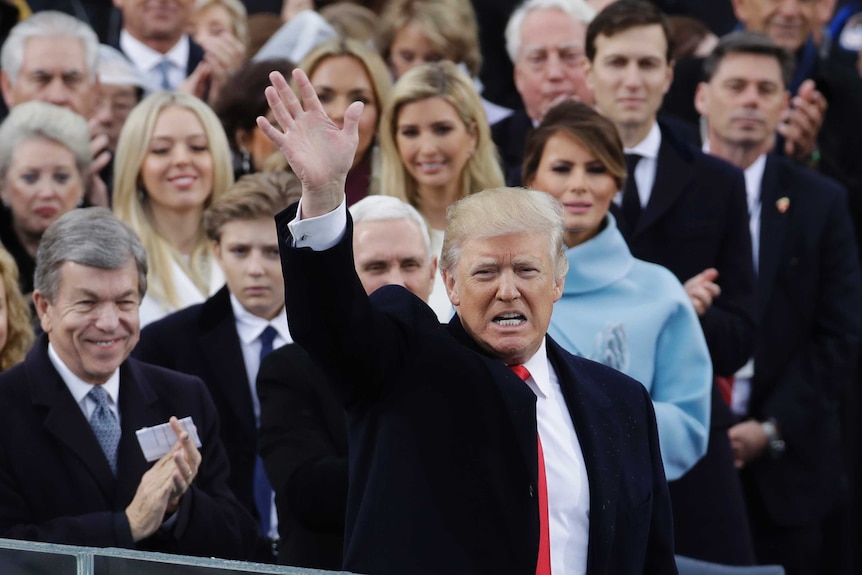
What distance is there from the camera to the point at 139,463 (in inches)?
163

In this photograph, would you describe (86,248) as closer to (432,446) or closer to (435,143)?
(432,446)

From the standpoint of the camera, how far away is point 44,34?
6.29 meters

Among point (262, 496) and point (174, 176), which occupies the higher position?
point (174, 176)

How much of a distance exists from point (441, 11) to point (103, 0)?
1906 mm

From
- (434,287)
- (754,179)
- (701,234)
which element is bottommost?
(434,287)

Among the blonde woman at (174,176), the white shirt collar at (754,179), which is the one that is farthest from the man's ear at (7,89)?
the white shirt collar at (754,179)

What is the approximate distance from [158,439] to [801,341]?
2.77 metres

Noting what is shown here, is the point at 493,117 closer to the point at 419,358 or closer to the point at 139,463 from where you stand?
the point at 139,463

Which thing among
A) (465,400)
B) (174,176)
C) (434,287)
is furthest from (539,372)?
(174,176)

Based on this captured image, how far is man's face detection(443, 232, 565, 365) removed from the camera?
10.7 ft

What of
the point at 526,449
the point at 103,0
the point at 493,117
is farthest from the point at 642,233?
the point at 103,0

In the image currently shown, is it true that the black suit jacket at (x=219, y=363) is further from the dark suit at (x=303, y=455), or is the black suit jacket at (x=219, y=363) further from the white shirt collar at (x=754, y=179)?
the white shirt collar at (x=754, y=179)

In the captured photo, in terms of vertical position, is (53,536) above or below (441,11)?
below

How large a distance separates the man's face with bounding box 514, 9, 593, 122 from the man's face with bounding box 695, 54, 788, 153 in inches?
20.9
